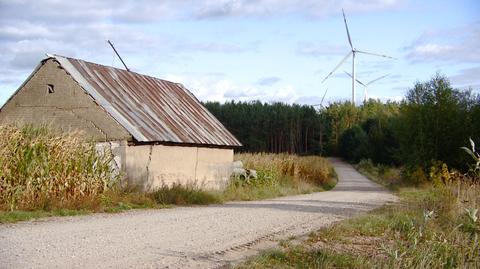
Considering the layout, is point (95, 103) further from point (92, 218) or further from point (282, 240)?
point (282, 240)

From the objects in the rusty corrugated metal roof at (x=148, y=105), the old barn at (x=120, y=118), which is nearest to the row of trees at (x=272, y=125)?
the rusty corrugated metal roof at (x=148, y=105)

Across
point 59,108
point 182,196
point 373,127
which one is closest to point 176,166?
point 182,196

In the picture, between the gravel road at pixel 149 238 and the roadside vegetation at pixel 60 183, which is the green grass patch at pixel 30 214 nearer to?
the roadside vegetation at pixel 60 183

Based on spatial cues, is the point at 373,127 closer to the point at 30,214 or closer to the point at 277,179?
the point at 277,179

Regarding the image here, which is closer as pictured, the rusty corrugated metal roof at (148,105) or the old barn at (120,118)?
the old barn at (120,118)

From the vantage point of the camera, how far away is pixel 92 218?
14.0m

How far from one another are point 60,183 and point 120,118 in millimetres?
4697

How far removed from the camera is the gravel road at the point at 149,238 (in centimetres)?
848

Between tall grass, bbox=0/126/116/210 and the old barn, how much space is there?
2.18 metres

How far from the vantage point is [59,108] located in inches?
813

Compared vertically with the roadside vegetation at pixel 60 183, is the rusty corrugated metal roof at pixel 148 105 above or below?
above

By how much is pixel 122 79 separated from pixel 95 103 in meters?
4.14

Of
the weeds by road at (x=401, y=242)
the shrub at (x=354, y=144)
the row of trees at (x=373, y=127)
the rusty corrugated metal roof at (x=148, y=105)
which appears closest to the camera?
the weeds by road at (x=401, y=242)

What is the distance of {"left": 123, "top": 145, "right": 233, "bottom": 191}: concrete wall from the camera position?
65.7 feet
